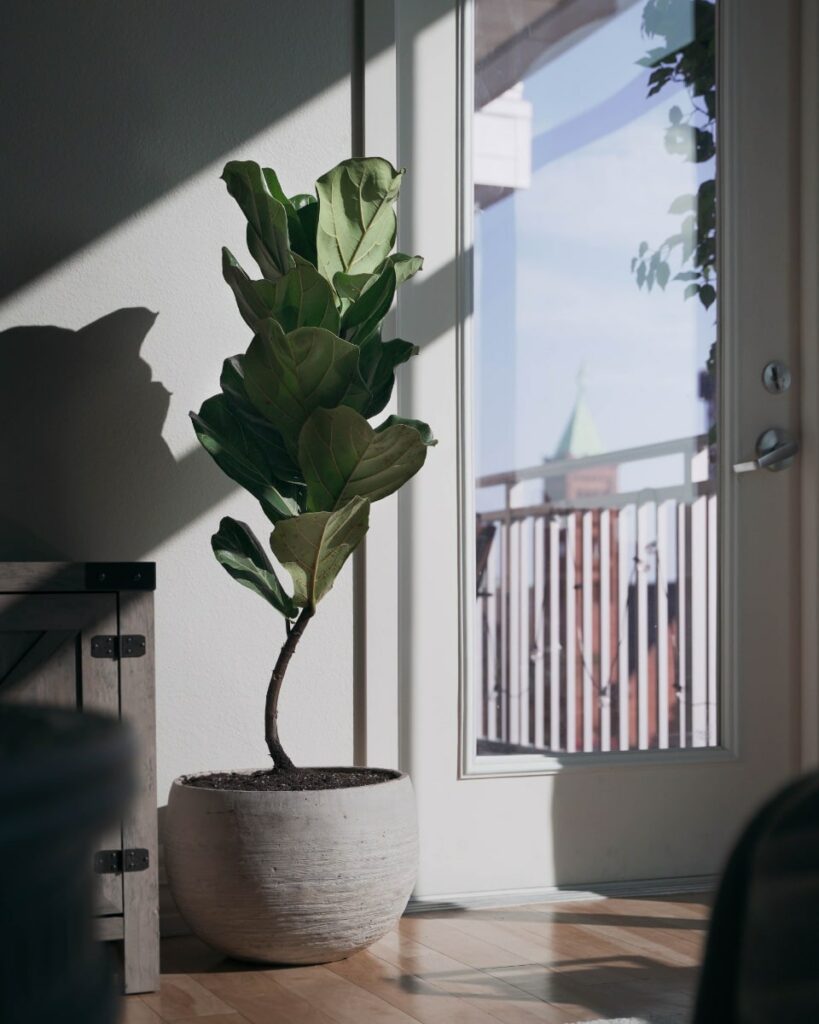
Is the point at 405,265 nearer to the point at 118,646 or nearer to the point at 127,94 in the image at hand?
the point at 127,94

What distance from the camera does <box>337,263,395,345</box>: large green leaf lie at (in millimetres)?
2260

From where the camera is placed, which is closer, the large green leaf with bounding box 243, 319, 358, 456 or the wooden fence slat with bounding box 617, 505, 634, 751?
the large green leaf with bounding box 243, 319, 358, 456

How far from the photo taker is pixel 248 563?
2277mm

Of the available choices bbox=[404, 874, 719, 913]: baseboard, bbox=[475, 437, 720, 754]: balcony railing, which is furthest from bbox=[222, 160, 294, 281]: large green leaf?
bbox=[404, 874, 719, 913]: baseboard

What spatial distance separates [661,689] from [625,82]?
4.51ft

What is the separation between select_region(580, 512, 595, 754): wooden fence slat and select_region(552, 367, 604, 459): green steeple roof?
14 centimetres

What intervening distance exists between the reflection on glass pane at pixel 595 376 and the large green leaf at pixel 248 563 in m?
Answer: 0.62

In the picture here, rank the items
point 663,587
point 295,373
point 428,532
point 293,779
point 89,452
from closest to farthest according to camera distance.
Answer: point 295,373, point 293,779, point 89,452, point 428,532, point 663,587

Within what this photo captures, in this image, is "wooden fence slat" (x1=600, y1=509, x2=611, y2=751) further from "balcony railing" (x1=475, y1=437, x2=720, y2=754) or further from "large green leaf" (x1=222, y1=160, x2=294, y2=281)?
"large green leaf" (x1=222, y1=160, x2=294, y2=281)

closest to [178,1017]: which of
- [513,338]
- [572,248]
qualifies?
[513,338]

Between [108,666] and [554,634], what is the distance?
1087 millimetres

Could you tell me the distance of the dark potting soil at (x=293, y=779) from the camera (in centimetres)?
222

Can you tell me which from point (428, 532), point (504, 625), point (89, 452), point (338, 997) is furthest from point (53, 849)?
point (504, 625)

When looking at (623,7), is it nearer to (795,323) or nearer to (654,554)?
(795,323)
